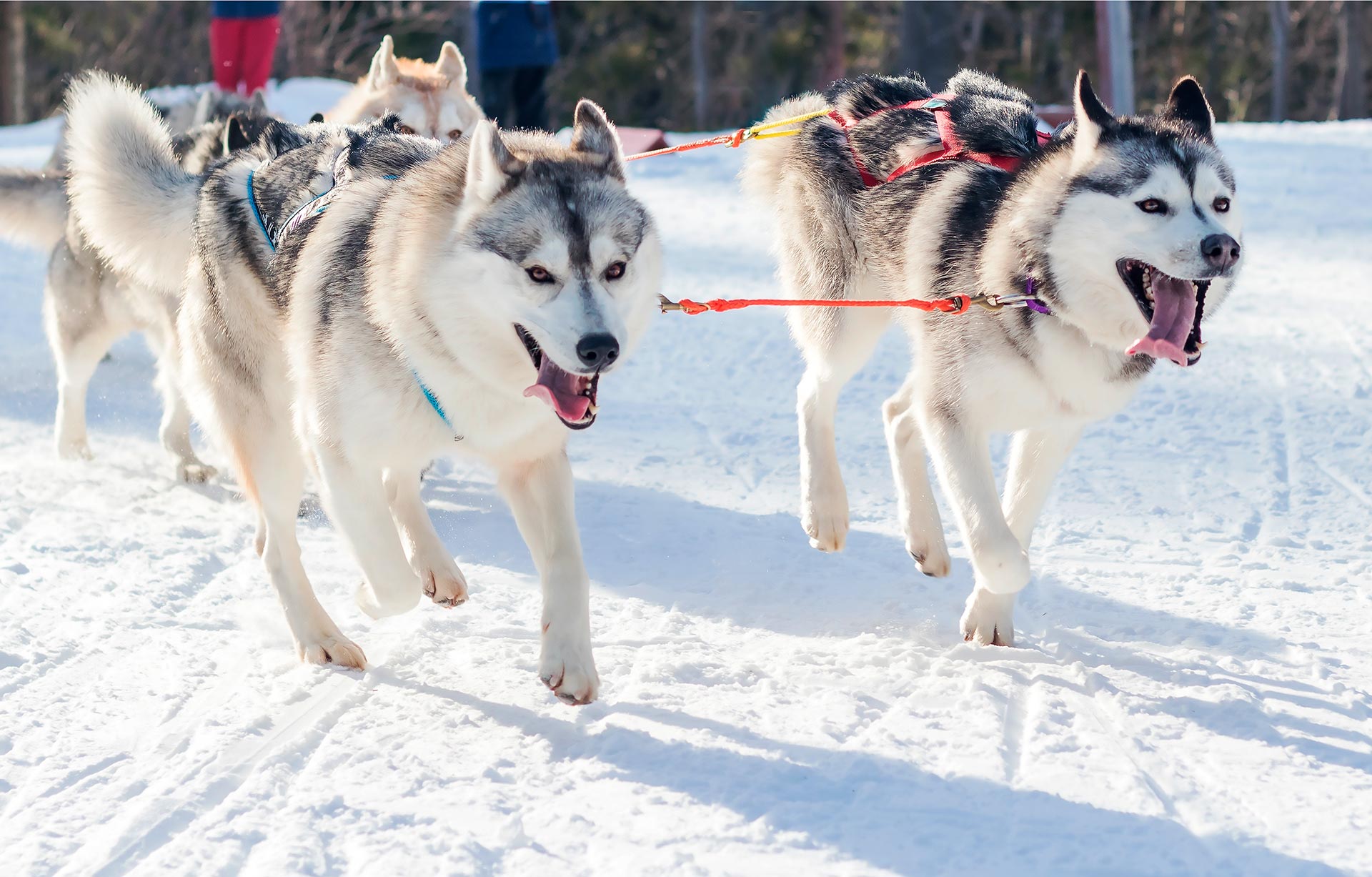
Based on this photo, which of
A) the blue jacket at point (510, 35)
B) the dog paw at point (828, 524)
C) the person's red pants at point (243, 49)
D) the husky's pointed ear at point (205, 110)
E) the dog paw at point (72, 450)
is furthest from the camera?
the blue jacket at point (510, 35)

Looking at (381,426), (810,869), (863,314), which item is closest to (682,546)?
(863,314)

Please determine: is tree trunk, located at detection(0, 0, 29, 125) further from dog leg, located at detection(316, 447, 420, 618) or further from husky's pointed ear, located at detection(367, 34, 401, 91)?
dog leg, located at detection(316, 447, 420, 618)

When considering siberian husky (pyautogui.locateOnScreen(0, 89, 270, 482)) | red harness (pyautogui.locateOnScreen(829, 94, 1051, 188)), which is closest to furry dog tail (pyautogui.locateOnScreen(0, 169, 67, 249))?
siberian husky (pyautogui.locateOnScreen(0, 89, 270, 482))

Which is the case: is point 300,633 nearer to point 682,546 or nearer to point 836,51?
point 682,546

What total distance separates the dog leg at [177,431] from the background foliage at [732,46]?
45.8ft

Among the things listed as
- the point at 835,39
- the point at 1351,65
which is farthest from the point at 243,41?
the point at 1351,65

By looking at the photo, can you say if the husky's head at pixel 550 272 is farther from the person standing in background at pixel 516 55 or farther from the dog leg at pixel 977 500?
the person standing in background at pixel 516 55

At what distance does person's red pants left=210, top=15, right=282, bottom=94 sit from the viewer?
9500mm

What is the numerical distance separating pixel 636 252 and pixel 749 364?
12.4 feet

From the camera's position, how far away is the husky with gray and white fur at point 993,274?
3018 mm

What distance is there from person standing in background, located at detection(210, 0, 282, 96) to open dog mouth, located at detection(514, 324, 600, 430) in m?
7.68

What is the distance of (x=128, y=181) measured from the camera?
3842mm

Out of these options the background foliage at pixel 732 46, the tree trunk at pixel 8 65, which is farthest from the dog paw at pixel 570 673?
the tree trunk at pixel 8 65

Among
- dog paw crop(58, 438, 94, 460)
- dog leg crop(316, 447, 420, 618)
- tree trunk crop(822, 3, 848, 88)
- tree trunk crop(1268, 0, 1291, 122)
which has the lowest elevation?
tree trunk crop(1268, 0, 1291, 122)
